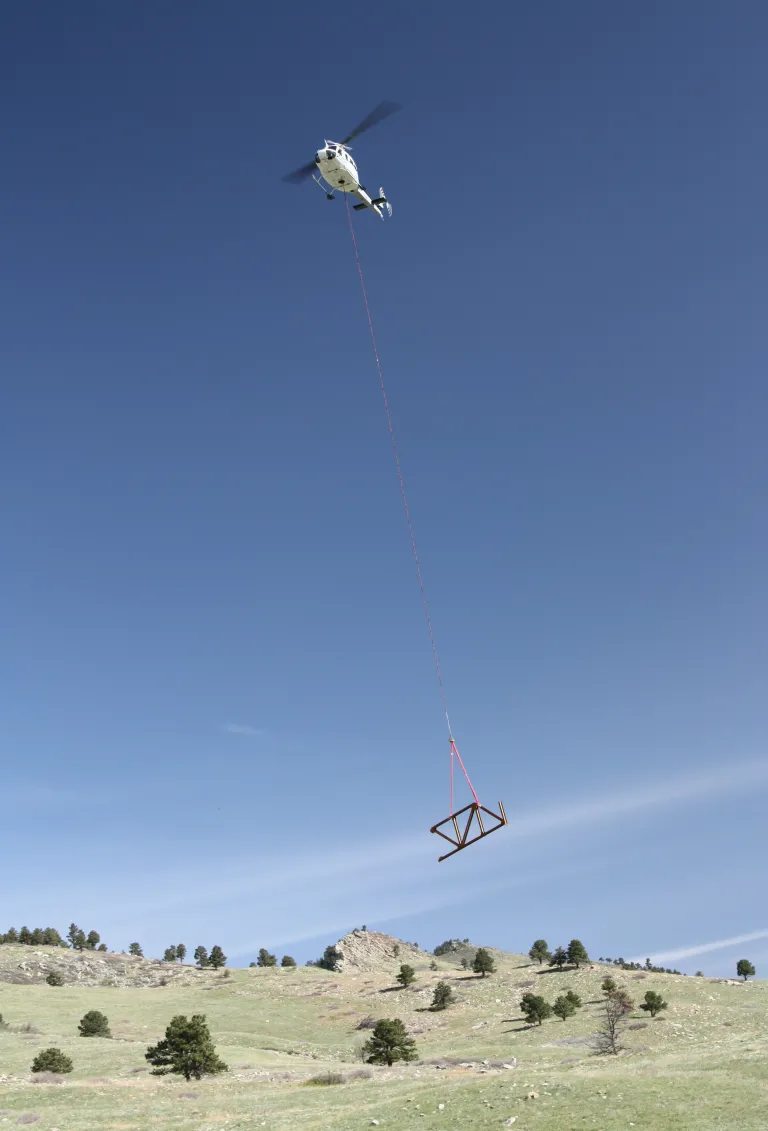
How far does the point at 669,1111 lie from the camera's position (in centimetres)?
2578

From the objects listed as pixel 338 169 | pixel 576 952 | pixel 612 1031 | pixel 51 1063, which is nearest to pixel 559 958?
pixel 576 952

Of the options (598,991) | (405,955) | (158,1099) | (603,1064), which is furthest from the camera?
(405,955)

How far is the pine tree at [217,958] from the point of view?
420 ft

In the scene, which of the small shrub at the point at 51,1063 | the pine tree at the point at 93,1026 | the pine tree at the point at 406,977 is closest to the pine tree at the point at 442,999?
the pine tree at the point at 406,977

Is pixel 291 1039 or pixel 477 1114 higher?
pixel 477 1114

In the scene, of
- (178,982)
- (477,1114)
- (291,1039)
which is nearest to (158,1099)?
(477,1114)

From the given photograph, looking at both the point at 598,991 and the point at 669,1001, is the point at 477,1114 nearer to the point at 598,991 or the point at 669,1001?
the point at 669,1001

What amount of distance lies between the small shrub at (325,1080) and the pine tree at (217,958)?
9661 cm

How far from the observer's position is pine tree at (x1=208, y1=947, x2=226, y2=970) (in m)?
128

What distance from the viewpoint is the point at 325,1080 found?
4128cm

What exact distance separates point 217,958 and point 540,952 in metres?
59.0

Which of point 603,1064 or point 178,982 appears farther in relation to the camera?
point 178,982

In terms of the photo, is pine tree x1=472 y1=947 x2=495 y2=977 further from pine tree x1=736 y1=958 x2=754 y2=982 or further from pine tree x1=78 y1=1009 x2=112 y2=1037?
pine tree x1=78 y1=1009 x2=112 y2=1037

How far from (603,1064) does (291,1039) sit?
4258 cm
